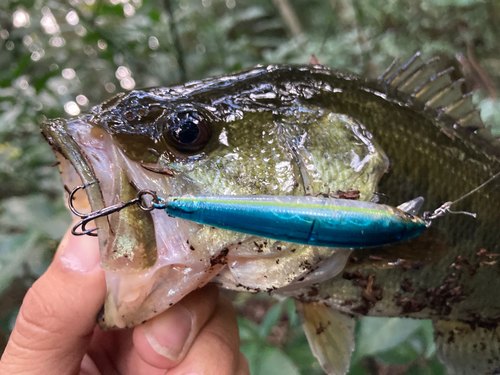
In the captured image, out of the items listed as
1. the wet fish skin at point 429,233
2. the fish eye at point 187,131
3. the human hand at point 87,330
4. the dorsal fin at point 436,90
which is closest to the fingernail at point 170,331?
the human hand at point 87,330

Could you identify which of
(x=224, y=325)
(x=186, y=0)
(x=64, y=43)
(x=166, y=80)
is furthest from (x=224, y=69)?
(x=224, y=325)

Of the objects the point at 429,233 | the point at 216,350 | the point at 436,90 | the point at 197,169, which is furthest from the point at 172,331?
the point at 436,90

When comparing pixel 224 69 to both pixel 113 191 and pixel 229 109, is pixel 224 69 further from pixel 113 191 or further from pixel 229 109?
pixel 113 191

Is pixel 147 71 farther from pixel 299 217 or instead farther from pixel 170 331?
pixel 299 217

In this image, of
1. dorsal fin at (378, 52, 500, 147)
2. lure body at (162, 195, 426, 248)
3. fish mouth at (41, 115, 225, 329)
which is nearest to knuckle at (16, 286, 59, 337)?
fish mouth at (41, 115, 225, 329)

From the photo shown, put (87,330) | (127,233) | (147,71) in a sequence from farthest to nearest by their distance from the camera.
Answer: (147,71) → (87,330) → (127,233)
